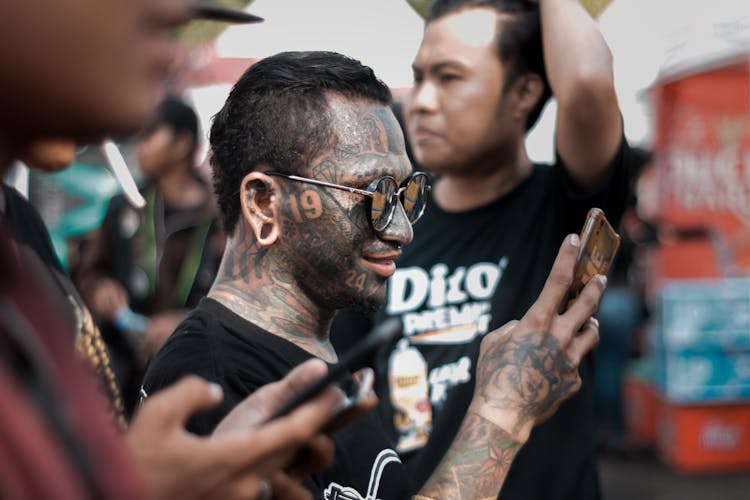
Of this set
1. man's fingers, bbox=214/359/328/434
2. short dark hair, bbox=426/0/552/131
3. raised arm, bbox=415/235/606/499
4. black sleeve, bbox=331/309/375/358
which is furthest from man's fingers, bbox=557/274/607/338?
short dark hair, bbox=426/0/552/131

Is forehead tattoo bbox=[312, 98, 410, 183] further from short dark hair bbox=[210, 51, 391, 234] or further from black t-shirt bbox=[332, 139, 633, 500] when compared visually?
black t-shirt bbox=[332, 139, 633, 500]

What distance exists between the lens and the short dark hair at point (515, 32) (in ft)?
7.93

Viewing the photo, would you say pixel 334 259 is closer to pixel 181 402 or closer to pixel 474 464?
pixel 474 464

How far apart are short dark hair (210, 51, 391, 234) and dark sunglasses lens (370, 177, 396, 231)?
0.11m

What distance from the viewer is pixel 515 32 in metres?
2.42

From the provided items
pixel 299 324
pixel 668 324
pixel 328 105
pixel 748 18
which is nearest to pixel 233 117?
pixel 328 105

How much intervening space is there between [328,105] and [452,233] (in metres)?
0.98

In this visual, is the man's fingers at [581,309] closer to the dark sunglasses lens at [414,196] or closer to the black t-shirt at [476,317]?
the dark sunglasses lens at [414,196]

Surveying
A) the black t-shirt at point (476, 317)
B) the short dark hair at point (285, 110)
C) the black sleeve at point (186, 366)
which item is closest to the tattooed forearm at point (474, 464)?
the black sleeve at point (186, 366)

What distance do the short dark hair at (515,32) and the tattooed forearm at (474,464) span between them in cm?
118

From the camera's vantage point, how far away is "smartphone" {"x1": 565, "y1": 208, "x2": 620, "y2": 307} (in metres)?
1.53

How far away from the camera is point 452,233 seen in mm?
2467

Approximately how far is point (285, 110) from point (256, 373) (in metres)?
0.42

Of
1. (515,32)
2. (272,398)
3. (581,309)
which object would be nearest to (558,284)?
(581,309)
